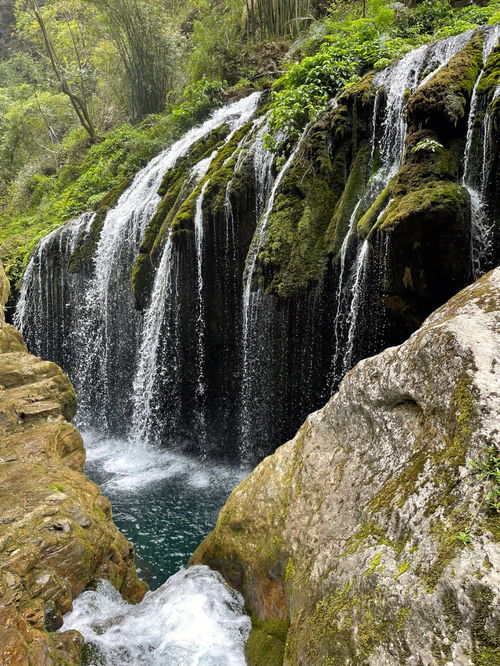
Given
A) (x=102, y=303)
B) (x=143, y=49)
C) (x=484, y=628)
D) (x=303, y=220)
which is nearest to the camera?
(x=484, y=628)

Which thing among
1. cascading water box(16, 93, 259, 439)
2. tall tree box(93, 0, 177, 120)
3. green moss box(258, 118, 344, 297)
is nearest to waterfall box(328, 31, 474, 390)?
green moss box(258, 118, 344, 297)

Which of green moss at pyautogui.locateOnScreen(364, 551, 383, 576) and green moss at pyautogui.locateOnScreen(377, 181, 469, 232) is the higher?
green moss at pyautogui.locateOnScreen(377, 181, 469, 232)

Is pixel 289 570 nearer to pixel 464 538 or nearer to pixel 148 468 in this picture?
pixel 464 538

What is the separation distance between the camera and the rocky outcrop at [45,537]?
2992mm

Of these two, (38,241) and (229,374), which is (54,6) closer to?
(38,241)

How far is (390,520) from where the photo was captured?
2479 mm

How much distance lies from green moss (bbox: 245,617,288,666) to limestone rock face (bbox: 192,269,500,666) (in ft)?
0.03

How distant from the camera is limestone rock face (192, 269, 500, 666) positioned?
1931mm

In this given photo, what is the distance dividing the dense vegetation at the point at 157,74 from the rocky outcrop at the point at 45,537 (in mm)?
7507

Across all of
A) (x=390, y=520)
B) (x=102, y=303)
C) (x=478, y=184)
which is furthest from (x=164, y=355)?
(x=390, y=520)

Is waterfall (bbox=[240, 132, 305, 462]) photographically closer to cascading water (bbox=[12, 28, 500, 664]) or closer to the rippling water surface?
cascading water (bbox=[12, 28, 500, 664])

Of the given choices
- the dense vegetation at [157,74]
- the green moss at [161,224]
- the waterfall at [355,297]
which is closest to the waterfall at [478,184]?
the waterfall at [355,297]

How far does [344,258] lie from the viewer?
743cm

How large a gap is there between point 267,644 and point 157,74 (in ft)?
76.4
